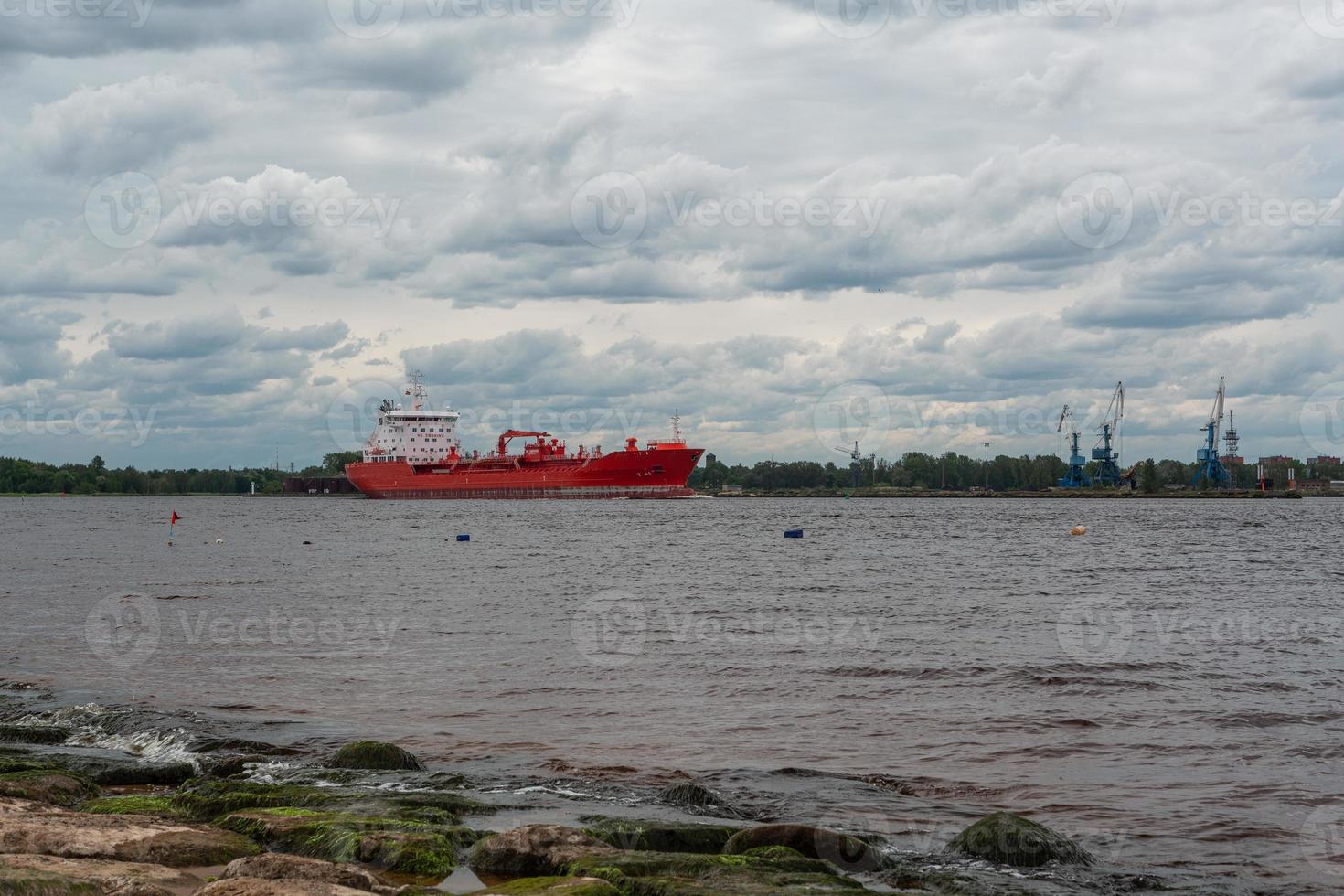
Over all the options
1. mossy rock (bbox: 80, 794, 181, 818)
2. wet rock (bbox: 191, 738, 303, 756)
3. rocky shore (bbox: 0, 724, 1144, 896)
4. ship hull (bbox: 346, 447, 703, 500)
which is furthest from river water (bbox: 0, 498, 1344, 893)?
ship hull (bbox: 346, 447, 703, 500)

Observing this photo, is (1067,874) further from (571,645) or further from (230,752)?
(571,645)

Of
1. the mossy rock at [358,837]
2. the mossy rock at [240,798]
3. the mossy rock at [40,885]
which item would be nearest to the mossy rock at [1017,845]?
the mossy rock at [358,837]

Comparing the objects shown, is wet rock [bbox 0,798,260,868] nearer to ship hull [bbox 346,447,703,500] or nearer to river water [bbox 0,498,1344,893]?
river water [bbox 0,498,1344,893]

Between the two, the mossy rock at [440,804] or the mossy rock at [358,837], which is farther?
the mossy rock at [440,804]

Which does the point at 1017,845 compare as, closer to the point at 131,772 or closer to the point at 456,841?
the point at 456,841

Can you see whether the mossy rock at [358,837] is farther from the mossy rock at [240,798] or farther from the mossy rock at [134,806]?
the mossy rock at [134,806]

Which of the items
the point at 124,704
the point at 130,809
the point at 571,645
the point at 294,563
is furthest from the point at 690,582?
the point at 130,809

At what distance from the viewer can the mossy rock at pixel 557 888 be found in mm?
7016

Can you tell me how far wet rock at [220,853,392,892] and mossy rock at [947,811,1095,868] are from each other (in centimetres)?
446

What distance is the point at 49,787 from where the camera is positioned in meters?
9.95

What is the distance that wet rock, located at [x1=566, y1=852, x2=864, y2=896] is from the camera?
722cm

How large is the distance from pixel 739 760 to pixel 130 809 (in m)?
5.97

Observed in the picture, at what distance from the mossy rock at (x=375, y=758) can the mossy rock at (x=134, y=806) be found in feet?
6.88

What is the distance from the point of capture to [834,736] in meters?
13.5
